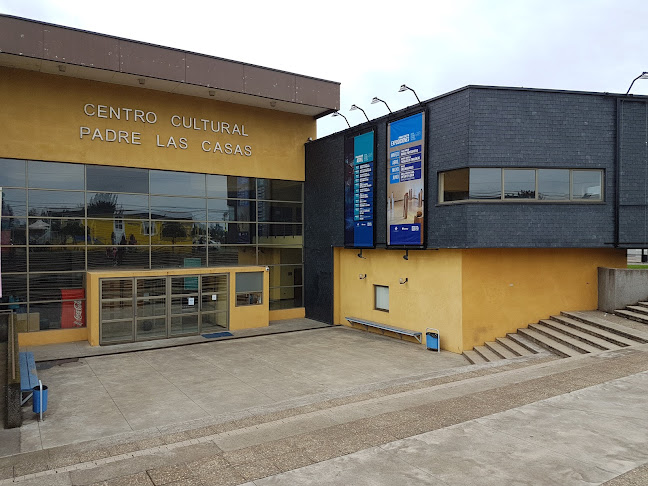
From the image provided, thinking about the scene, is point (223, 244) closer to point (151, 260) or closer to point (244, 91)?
point (151, 260)

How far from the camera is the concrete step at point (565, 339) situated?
1254cm

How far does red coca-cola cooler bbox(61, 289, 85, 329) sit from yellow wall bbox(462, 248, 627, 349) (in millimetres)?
13142

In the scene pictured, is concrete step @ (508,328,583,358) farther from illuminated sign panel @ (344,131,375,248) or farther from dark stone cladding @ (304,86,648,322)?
illuminated sign panel @ (344,131,375,248)

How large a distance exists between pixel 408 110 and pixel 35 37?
11928mm

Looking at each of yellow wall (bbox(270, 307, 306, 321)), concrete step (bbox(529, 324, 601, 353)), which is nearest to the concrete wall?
concrete step (bbox(529, 324, 601, 353))

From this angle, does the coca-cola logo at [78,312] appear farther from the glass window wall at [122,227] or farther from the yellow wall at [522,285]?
the yellow wall at [522,285]

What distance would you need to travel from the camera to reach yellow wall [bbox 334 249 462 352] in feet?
50.5

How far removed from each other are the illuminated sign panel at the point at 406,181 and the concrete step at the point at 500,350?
3.81 metres

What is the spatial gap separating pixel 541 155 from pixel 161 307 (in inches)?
547

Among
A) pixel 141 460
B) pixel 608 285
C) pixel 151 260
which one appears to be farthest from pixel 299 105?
pixel 141 460

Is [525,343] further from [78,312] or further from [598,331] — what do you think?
[78,312]

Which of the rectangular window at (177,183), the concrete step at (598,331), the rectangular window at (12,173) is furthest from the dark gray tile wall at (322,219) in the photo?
the rectangular window at (12,173)

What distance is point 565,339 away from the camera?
1362 centimetres

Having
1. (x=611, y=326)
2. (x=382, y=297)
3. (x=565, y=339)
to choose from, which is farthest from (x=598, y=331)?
(x=382, y=297)
